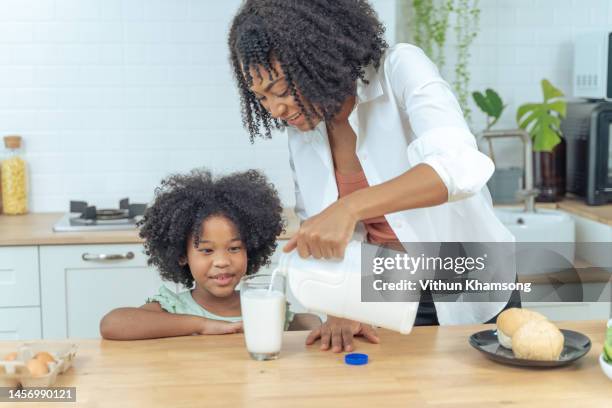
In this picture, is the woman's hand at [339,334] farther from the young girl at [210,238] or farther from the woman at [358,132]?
the young girl at [210,238]

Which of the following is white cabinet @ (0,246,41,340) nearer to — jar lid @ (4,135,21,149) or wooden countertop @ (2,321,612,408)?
jar lid @ (4,135,21,149)

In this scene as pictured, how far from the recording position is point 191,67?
365 cm

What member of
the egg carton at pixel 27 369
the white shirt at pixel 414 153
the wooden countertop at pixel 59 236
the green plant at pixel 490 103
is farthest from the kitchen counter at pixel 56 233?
the egg carton at pixel 27 369

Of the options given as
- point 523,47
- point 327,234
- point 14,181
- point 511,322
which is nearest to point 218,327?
point 327,234

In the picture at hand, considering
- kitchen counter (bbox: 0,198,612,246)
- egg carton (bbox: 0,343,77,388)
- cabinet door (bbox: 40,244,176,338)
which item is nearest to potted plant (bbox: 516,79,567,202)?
kitchen counter (bbox: 0,198,612,246)

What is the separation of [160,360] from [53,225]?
177 cm

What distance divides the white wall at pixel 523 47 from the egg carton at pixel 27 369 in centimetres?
264

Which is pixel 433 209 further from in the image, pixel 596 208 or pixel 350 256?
pixel 596 208

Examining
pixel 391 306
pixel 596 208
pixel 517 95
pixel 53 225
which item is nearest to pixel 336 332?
pixel 391 306

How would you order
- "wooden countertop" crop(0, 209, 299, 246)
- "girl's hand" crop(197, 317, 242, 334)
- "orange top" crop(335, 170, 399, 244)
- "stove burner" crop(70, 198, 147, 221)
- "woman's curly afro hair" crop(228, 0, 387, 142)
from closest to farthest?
"woman's curly afro hair" crop(228, 0, 387, 142)
"girl's hand" crop(197, 317, 242, 334)
"orange top" crop(335, 170, 399, 244)
"wooden countertop" crop(0, 209, 299, 246)
"stove burner" crop(70, 198, 147, 221)

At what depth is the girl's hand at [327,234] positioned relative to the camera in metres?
1.49

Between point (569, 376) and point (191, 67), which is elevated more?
point (191, 67)

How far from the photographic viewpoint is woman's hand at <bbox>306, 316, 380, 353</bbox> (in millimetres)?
1748

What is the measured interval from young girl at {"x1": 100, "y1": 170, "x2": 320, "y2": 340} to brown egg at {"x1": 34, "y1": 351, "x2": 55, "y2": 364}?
51cm
